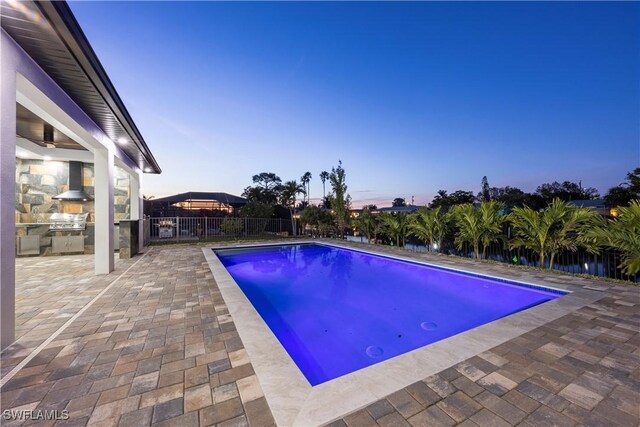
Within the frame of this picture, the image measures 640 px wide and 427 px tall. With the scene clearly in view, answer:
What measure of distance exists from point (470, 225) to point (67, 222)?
13620mm

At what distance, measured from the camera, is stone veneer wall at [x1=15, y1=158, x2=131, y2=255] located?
27.2 ft

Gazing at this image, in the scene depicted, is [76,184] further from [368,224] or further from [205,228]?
[368,224]

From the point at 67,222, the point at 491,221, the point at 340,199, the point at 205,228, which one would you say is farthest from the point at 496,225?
the point at 205,228

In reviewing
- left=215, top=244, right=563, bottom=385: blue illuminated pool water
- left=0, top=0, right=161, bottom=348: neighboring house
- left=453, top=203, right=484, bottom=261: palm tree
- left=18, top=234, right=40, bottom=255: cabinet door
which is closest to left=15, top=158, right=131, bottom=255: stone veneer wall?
left=0, top=0, right=161, bottom=348: neighboring house

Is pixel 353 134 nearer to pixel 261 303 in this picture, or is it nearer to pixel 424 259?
pixel 424 259

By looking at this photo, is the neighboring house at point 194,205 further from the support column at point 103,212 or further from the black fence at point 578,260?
the black fence at point 578,260

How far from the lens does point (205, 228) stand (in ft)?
49.1

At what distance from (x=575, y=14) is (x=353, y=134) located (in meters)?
11.2

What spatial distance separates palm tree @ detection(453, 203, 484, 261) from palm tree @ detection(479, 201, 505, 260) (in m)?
0.11

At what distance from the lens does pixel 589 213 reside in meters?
5.86

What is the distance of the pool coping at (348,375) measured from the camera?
5.83ft

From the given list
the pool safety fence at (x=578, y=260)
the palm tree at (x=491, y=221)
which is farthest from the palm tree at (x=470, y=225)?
the pool safety fence at (x=578, y=260)

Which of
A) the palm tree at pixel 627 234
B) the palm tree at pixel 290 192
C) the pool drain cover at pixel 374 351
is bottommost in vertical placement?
the pool drain cover at pixel 374 351

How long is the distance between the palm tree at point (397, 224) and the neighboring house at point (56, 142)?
9905mm
